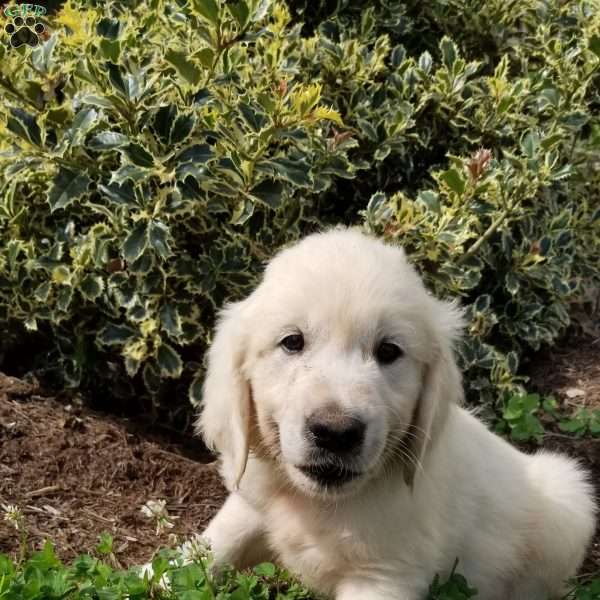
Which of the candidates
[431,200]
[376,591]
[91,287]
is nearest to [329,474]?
[376,591]

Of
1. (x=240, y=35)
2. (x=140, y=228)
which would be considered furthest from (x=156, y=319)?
(x=240, y=35)

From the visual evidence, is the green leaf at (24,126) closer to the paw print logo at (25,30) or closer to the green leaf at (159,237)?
the green leaf at (159,237)

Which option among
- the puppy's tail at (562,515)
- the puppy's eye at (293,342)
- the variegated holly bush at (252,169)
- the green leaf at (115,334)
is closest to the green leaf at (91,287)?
the variegated holly bush at (252,169)

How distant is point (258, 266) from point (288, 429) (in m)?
1.84

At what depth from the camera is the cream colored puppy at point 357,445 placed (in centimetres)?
285

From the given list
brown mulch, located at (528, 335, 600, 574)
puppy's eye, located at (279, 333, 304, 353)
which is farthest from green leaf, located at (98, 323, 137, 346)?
brown mulch, located at (528, 335, 600, 574)

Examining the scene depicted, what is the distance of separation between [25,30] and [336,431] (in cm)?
460

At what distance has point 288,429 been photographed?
282cm

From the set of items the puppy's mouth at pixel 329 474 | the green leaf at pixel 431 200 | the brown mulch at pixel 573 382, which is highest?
the green leaf at pixel 431 200

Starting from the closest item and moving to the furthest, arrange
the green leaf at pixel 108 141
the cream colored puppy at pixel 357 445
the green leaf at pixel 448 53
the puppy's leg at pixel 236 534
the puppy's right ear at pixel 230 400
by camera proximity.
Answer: the cream colored puppy at pixel 357 445 → the puppy's right ear at pixel 230 400 → the puppy's leg at pixel 236 534 → the green leaf at pixel 108 141 → the green leaf at pixel 448 53

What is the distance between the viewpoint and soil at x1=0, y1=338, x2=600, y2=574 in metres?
3.84

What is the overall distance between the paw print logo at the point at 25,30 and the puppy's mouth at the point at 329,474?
378 centimetres

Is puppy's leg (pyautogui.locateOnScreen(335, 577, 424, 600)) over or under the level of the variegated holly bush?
under

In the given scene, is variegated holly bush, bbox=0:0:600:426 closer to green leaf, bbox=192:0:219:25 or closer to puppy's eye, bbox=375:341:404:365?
green leaf, bbox=192:0:219:25
